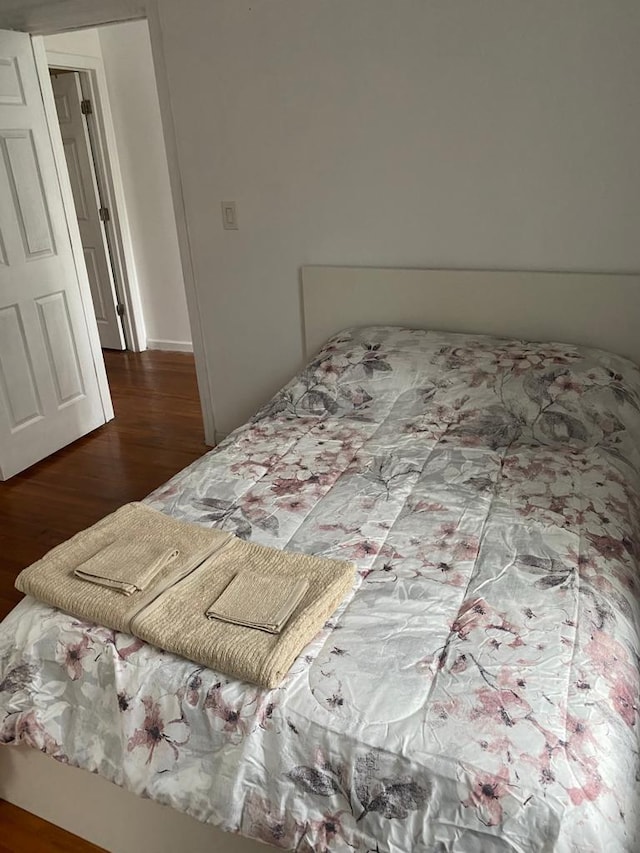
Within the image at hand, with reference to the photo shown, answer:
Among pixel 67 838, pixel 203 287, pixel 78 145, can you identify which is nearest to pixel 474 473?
pixel 67 838

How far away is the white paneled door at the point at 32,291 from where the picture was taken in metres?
2.89

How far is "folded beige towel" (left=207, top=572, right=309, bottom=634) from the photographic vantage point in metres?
1.27

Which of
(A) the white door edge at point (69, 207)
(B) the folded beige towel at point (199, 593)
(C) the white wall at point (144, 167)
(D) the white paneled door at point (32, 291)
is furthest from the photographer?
(C) the white wall at point (144, 167)

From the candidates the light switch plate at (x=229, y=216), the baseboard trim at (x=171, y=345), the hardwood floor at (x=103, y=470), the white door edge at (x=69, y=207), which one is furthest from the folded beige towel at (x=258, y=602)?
the baseboard trim at (x=171, y=345)

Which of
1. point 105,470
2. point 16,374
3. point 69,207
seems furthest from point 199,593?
point 69,207

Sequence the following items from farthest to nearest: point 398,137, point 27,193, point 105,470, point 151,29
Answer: point 105,470 → point 27,193 → point 151,29 → point 398,137

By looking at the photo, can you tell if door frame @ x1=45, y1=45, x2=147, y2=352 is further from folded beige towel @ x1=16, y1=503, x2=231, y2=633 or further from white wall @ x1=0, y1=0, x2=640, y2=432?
folded beige towel @ x1=16, y1=503, x2=231, y2=633

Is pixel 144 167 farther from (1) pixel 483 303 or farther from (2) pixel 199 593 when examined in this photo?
(2) pixel 199 593

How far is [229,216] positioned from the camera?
9.07 feet

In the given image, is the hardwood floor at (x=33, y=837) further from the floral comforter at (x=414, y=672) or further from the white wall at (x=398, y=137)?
the white wall at (x=398, y=137)

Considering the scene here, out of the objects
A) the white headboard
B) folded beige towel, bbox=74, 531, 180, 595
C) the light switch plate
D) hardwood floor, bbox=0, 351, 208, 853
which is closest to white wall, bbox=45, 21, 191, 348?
hardwood floor, bbox=0, 351, 208, 853

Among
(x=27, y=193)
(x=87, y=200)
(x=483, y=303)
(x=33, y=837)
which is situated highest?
(x=27, y=193)

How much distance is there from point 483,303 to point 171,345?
2931 mm

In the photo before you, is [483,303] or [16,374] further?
[16,374]
